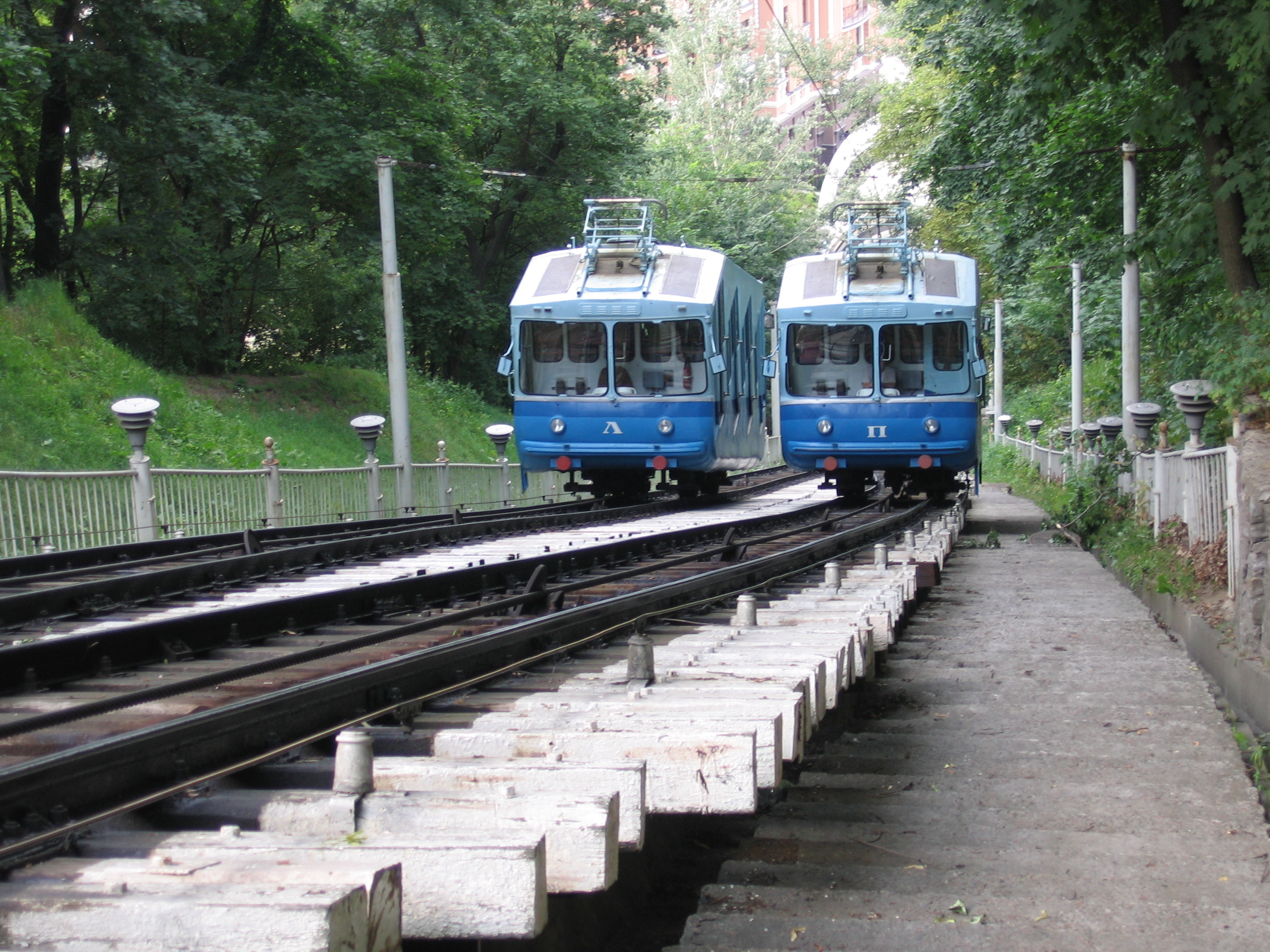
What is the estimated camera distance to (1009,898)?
404 centimetres

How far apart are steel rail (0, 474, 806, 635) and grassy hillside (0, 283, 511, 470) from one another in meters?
6.81

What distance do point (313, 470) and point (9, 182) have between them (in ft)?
36.9

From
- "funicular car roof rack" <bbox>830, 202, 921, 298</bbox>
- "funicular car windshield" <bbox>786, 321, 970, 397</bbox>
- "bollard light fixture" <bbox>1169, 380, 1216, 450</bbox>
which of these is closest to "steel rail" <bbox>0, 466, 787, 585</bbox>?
"funicular car windshield" <bbox>786, 321, 970, 397</bbox>

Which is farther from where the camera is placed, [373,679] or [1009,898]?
[373,679]

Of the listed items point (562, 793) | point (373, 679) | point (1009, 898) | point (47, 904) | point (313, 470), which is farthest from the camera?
point (313, 470)

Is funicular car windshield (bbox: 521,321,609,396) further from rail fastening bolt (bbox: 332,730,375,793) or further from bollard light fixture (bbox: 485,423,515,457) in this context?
rail fastening bolt (bbox: 332,730,375,793)

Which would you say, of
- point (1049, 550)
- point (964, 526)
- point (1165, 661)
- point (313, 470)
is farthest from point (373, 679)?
point (964, 526)

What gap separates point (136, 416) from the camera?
13055 mm

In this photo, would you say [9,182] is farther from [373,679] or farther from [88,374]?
[373,679]

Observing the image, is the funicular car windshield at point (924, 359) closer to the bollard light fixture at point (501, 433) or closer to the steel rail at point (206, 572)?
the steel rail at point (206, 572)

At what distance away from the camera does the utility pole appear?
63.6 feet

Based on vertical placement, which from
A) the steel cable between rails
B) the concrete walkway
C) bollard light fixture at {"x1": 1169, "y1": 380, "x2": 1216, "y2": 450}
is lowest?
the concrete walkway

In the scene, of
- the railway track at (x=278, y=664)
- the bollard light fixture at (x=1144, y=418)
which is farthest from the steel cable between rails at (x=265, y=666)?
the bollard light fixture at (x=1144, y=418)

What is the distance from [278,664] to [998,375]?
4923cm
